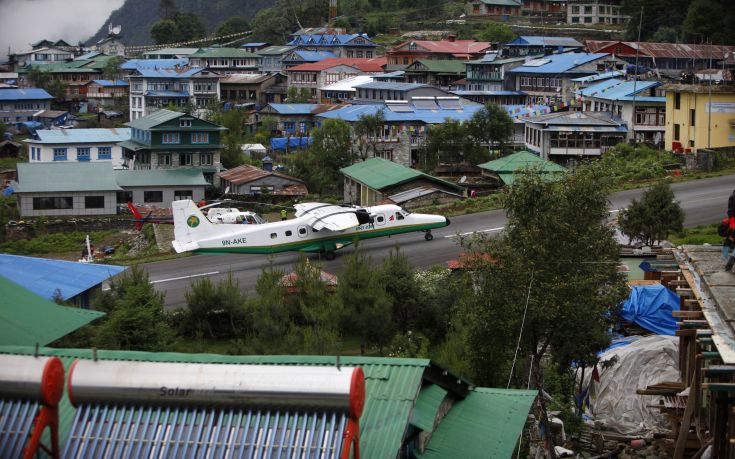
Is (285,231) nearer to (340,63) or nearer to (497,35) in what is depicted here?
(340,63)

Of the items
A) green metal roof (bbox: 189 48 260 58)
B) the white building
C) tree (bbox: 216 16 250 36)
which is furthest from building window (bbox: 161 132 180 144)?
tree (bbox: 216 16 250 36)

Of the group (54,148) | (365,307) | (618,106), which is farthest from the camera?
(54,148)

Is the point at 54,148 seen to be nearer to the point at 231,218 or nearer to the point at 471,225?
the point at 231,218

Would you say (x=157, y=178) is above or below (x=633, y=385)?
below

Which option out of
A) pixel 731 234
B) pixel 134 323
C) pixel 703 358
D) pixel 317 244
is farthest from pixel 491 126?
pixel 703 358

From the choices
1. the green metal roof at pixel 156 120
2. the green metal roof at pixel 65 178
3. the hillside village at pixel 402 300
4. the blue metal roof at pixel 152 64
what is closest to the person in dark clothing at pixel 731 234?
the hillside village at pixel 402 300

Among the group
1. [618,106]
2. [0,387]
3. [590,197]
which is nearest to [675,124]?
[618,106]

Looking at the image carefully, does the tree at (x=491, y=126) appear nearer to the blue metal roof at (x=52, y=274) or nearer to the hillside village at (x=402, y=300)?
the hillside village at (x=402, y=300)
